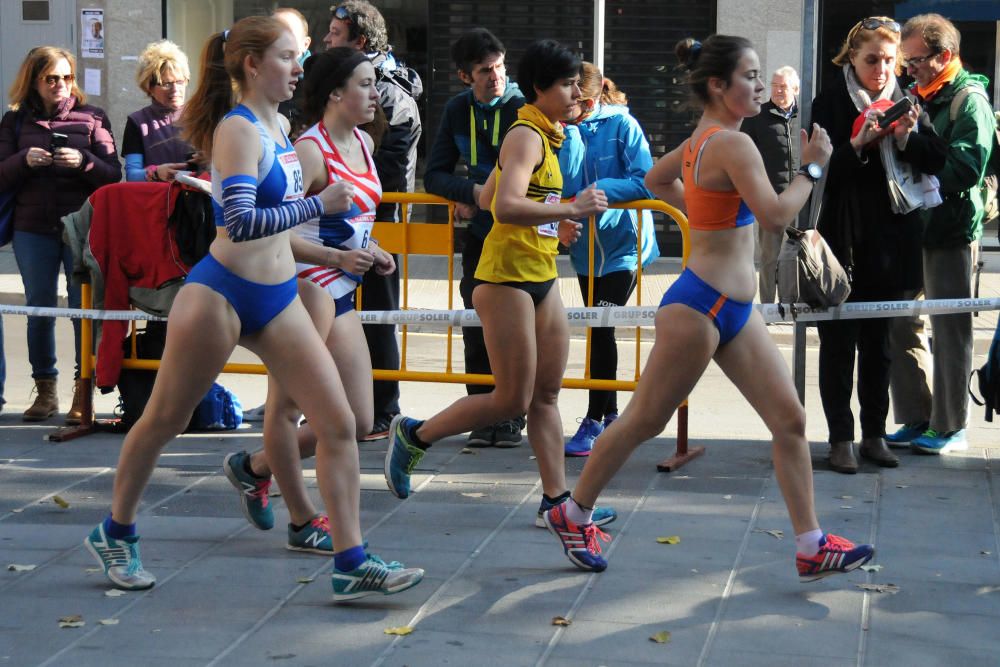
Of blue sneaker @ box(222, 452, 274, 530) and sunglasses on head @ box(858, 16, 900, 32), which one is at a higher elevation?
sunglasses on head @ box(858, 16, 900, 32)

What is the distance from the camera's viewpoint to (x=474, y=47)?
23.0 ft

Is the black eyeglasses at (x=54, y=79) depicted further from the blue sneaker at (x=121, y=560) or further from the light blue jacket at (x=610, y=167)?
the blue sneaker at (x=121, y=560)

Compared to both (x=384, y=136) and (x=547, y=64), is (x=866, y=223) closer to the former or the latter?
(x=547, y=64)

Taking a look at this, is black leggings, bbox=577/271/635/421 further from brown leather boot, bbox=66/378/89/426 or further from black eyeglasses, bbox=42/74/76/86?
black eyeglasses, bbox=42/74/76/86

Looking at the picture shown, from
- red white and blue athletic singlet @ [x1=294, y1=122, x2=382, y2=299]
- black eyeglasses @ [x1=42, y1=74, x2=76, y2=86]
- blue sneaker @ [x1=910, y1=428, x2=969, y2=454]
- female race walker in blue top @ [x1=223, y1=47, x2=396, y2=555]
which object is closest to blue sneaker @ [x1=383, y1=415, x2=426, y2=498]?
female race walker in blue top @ [x1=223, y1=47, x2=396, y2=555]

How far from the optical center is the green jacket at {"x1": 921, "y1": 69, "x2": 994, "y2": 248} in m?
7.09

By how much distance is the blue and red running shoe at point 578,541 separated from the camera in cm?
528

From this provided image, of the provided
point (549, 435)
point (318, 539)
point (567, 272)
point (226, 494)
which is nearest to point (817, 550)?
point (549, 435)

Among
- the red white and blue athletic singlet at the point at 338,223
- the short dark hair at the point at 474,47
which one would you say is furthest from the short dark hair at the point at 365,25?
the red white and blue athletic singlet at the point at 338,223

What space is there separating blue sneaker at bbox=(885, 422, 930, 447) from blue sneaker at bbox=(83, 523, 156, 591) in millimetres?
4102

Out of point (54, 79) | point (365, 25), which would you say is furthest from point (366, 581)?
point (54, 79)

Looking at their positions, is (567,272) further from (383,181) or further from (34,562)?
(34,562)

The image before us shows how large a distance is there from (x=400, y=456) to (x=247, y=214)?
5.71ft

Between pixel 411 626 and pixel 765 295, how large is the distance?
7108 millimetres
